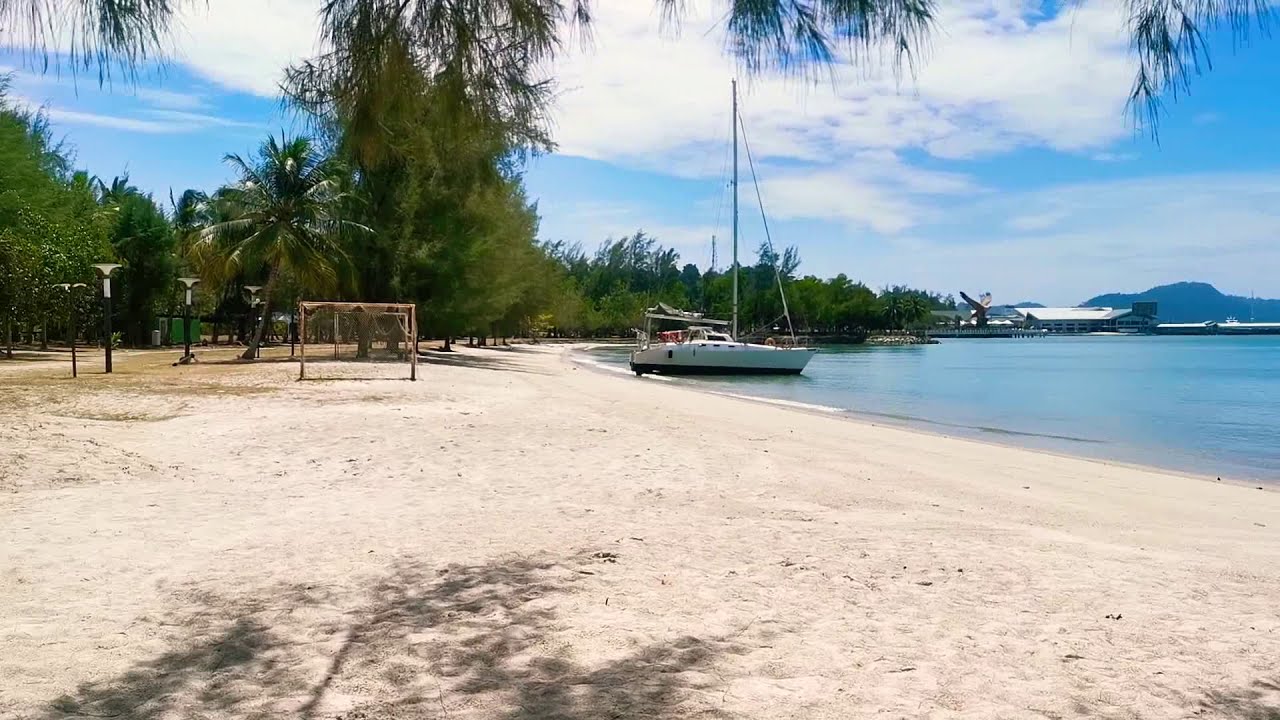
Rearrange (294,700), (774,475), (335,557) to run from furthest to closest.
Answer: (774,475) < (335,557) < (294,700)

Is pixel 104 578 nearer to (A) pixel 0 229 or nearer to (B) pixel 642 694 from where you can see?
(B) pixel 642 694

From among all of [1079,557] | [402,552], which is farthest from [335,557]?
[1079,557]

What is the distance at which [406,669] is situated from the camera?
3.77m

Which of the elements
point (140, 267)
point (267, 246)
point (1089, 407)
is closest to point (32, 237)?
point (267, 246)

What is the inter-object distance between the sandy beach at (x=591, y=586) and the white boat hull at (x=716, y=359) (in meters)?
30.2

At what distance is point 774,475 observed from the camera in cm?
973

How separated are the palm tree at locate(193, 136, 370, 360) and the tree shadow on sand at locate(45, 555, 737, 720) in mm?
26813

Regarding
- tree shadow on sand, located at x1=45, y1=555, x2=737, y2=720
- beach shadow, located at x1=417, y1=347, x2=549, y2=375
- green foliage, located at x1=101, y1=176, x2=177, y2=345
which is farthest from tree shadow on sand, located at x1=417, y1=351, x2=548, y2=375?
tree shadow on sand, located at x1=45, y1=555, x2=737, y2=720

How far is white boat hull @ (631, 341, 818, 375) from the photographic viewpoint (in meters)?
41.1

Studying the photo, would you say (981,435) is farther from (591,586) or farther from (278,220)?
(278,220)

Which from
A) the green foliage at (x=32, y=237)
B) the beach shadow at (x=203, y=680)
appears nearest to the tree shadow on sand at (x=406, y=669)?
the beach shadow at (x=203, y=680)

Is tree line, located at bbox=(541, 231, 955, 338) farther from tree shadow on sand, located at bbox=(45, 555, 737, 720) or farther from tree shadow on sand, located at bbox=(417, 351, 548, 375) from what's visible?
tree shadow on sand, located at bbox=(45, 555, 737, 720)

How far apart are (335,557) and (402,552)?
0.41 meters

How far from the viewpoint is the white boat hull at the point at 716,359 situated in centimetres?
4112
